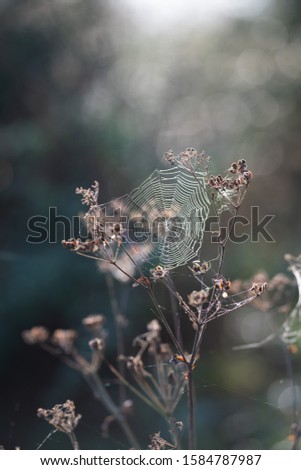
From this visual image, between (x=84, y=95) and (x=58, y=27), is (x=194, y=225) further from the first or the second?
(x=58, y=27)

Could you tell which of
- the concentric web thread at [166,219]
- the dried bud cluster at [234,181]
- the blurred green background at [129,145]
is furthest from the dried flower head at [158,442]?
the blurred green background at [129,145]

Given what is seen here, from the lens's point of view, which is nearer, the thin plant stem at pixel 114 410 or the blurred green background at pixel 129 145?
the thin plant stem at pixel 114 410

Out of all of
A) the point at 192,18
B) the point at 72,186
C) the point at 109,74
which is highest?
the point at 192,18

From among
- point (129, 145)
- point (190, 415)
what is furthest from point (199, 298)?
point (129, 145)

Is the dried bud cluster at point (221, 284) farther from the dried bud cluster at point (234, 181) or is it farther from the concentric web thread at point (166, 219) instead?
→ the concentric web thread at point (166, 219)

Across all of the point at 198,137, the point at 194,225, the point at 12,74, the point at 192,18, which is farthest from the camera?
the point at 192,18
